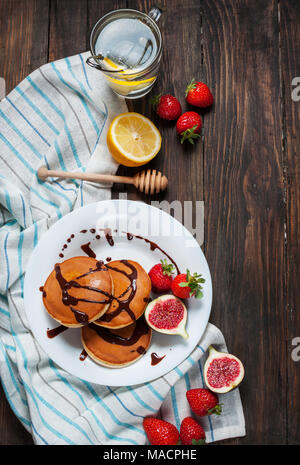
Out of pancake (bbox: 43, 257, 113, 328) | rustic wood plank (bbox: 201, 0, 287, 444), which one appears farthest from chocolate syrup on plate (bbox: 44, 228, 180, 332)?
rustic wood plank (bbox: 201, 0, 287, 444)

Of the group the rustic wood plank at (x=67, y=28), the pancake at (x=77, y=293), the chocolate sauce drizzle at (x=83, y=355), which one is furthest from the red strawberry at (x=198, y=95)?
the chocolate sauce drizzle at (x=83, y=355)

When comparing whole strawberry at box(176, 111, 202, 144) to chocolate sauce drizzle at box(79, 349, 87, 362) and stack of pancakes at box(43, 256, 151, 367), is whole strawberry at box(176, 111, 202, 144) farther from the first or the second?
chocolate sauce drizzle at box(79, 349, 87, 362)

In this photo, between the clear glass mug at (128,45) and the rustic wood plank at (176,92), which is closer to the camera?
the clear glass mug at (128,45)

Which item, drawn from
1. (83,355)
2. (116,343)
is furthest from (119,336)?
(83,355)

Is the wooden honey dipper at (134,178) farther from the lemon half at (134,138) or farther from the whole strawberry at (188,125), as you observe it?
the whole strawberry at (188,125)
